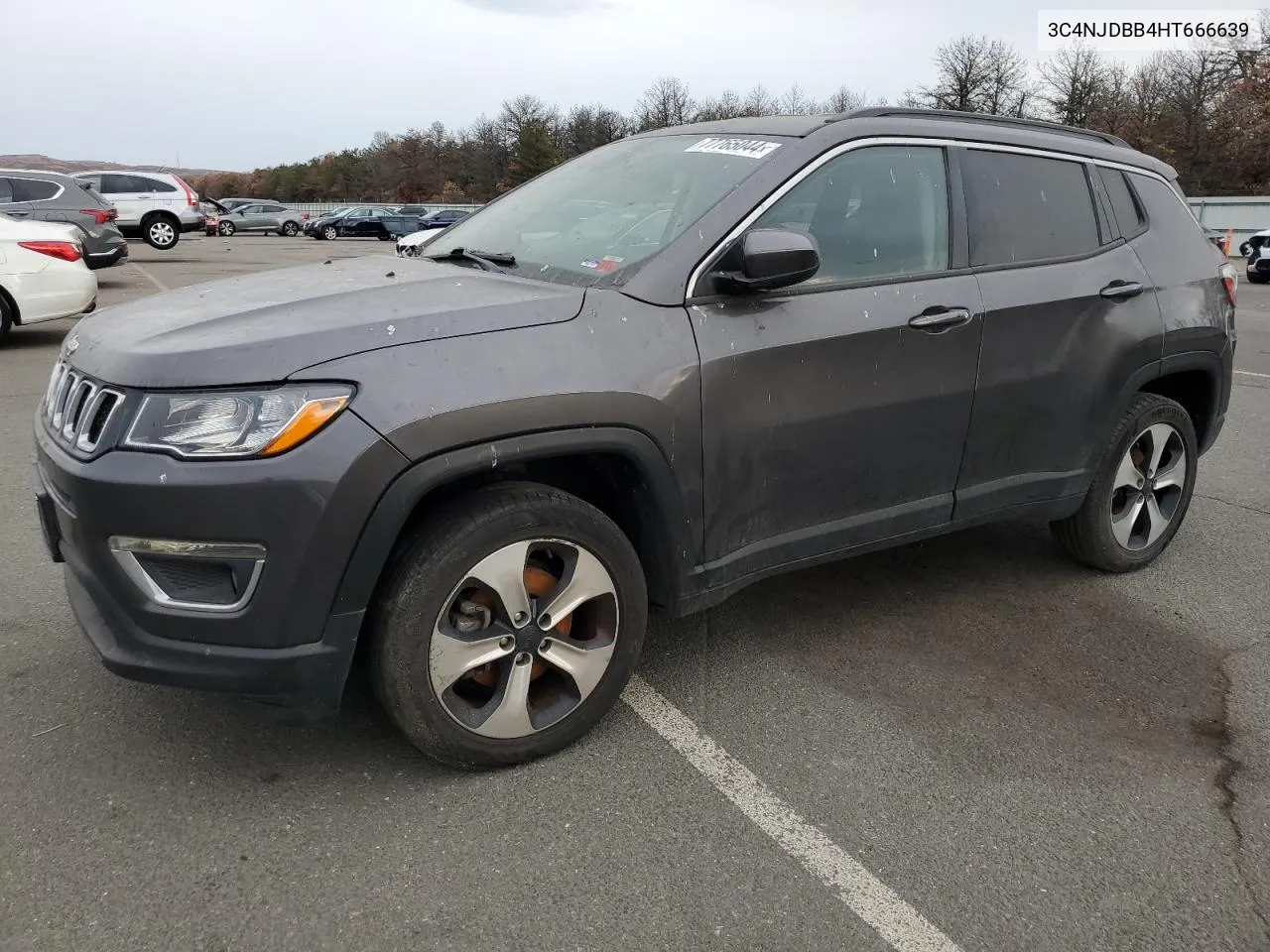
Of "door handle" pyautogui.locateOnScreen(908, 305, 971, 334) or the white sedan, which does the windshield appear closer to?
"door handle" pyautogui.locateOnScreen(908, 305, 971, 334)

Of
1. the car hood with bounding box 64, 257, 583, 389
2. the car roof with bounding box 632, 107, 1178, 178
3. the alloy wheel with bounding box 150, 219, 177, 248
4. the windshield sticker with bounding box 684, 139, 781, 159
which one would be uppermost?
the car roof with bounding box 632, 107, 1178, 178

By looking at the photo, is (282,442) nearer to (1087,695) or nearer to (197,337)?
(197,337)

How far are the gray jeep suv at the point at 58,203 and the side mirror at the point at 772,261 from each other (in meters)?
14.8

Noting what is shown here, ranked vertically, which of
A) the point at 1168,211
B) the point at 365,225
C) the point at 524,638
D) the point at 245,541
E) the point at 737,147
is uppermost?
the point at 737,147

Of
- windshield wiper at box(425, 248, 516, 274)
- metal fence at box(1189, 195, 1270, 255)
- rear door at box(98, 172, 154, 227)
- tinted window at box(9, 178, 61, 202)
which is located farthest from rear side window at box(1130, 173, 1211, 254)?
metal fence at box(1189, 195, 1270, 255)

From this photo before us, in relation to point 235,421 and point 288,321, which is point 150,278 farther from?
point 235,421

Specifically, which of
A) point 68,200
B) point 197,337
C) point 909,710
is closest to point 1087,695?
point 909,710

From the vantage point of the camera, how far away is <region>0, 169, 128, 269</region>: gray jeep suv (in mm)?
15352

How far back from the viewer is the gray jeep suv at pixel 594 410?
2.38 meters

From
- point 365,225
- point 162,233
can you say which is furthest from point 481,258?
point 365,225

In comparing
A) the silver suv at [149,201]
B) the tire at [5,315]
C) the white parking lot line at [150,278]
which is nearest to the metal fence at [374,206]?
the silver suv at [149,201]

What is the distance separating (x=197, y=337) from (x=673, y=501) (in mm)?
1309

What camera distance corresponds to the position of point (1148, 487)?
4328 millimetres

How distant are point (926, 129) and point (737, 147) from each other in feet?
2.26
